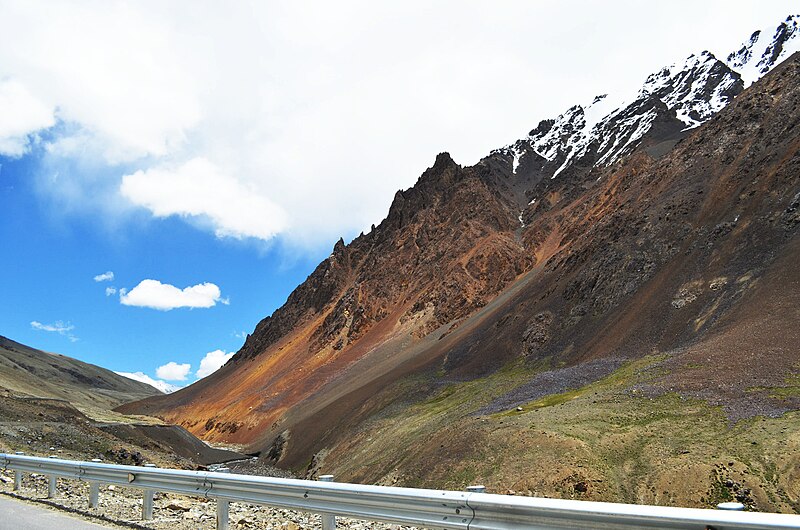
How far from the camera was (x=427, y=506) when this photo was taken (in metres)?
7.84

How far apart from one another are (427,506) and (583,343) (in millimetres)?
56253

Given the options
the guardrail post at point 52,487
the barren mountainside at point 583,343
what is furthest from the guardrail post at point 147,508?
the barren mountainside at point 583,343

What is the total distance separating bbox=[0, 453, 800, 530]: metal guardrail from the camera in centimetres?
566

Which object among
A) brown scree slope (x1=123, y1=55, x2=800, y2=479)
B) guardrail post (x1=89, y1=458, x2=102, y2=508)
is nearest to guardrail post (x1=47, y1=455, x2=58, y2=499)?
guardrail post (x1=89, y1=458, x2=102, y2=508)

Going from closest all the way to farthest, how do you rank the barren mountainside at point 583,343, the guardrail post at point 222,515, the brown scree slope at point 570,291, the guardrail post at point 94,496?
the guardrail post at point 222,515
the guardrail post at point 94,496
the barren mountainside at point 583,343
the brown scree slope at point 570,291

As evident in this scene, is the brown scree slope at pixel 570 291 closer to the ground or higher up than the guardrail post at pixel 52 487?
higher up

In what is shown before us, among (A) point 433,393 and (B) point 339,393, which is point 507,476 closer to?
(A) point 433,393

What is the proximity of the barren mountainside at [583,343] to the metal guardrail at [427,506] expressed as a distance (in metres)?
19.2

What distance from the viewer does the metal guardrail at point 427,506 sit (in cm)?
566

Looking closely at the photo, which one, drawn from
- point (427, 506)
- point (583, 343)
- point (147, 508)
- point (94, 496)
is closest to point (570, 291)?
point (583, 343)

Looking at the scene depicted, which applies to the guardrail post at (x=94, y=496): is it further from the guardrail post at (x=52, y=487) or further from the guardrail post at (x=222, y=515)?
the guardrail post at (x=222, y=515)

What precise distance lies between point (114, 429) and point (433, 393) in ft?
110

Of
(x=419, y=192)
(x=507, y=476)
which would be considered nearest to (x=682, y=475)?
(x=507, y=476)

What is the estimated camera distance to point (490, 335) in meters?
79.6
